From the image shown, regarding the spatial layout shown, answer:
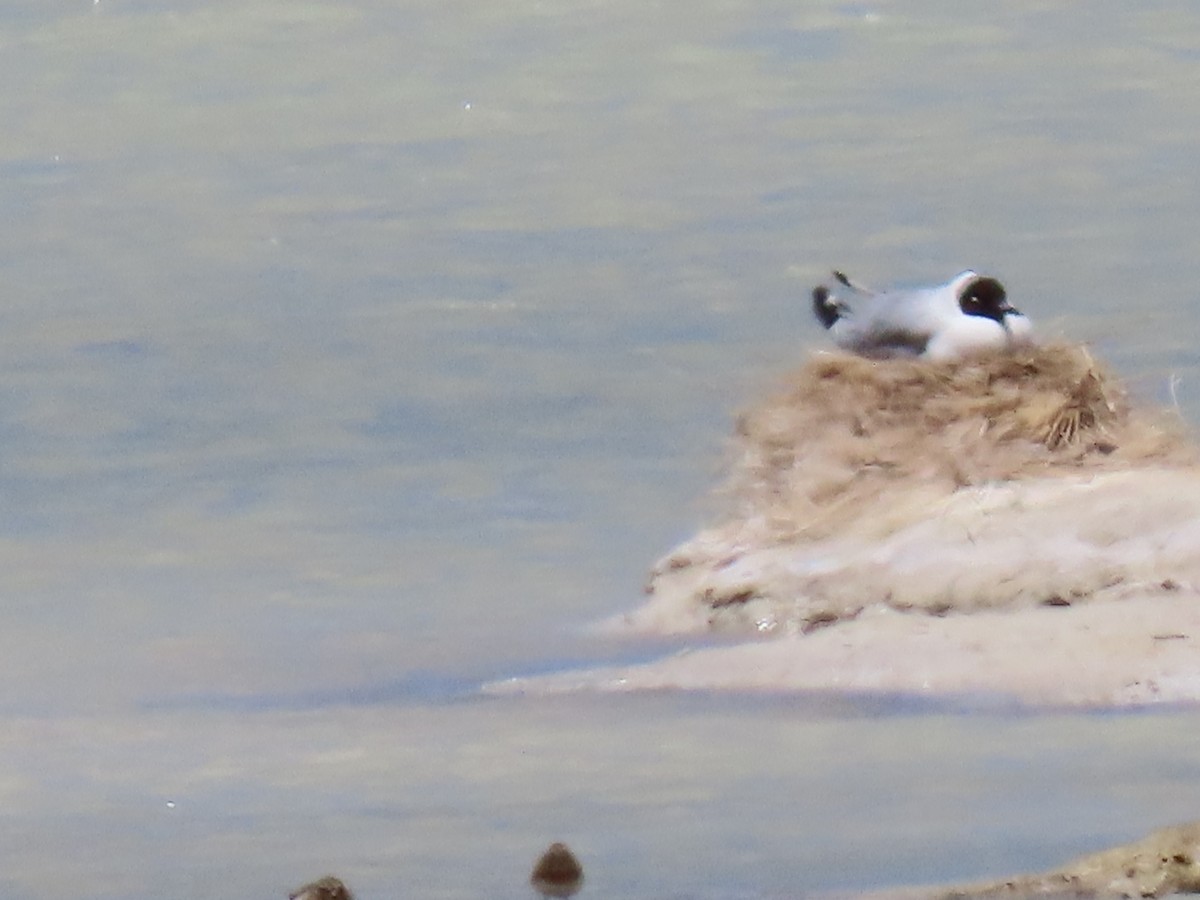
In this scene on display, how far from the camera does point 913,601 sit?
13.7m

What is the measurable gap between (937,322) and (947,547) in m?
2.19

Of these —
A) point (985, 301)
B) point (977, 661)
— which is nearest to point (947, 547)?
point (977, 661)

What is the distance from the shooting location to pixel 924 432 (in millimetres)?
15484

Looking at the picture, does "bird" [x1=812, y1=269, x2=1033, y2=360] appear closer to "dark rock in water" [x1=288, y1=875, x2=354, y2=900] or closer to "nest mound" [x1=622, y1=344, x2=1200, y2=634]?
"nest mound" [x1=622, y1=344, x2=1200, y2=634]

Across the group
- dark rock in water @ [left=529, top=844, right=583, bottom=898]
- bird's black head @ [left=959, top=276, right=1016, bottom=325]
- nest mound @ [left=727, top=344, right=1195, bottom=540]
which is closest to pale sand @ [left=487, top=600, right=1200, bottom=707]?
nest mound @ [left=727, top=344, right=1195, bottom=540]

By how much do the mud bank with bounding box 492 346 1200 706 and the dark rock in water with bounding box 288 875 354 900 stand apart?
3.89 meters

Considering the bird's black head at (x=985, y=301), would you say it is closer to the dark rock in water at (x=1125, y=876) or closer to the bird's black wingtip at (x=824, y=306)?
the bird's black wingtip at (x=824, y=306)

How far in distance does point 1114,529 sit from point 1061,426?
159 cm

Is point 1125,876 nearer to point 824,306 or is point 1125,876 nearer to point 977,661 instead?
point 977,661

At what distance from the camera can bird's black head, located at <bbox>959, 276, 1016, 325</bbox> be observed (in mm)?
16156

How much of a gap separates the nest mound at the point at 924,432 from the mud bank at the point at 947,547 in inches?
0.4

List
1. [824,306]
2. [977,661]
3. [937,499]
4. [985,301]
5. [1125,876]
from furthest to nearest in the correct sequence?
[824,306] < [985,301] < [937,499] < [977,661] < [1125,876]

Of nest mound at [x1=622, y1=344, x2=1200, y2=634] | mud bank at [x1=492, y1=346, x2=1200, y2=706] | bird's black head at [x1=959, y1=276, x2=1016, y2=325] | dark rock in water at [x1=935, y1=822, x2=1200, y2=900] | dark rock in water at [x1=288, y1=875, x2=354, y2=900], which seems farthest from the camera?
bird's black head at [x1=959, y1=276, x2=1016, y2=325]

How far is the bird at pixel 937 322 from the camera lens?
52.1 ft
